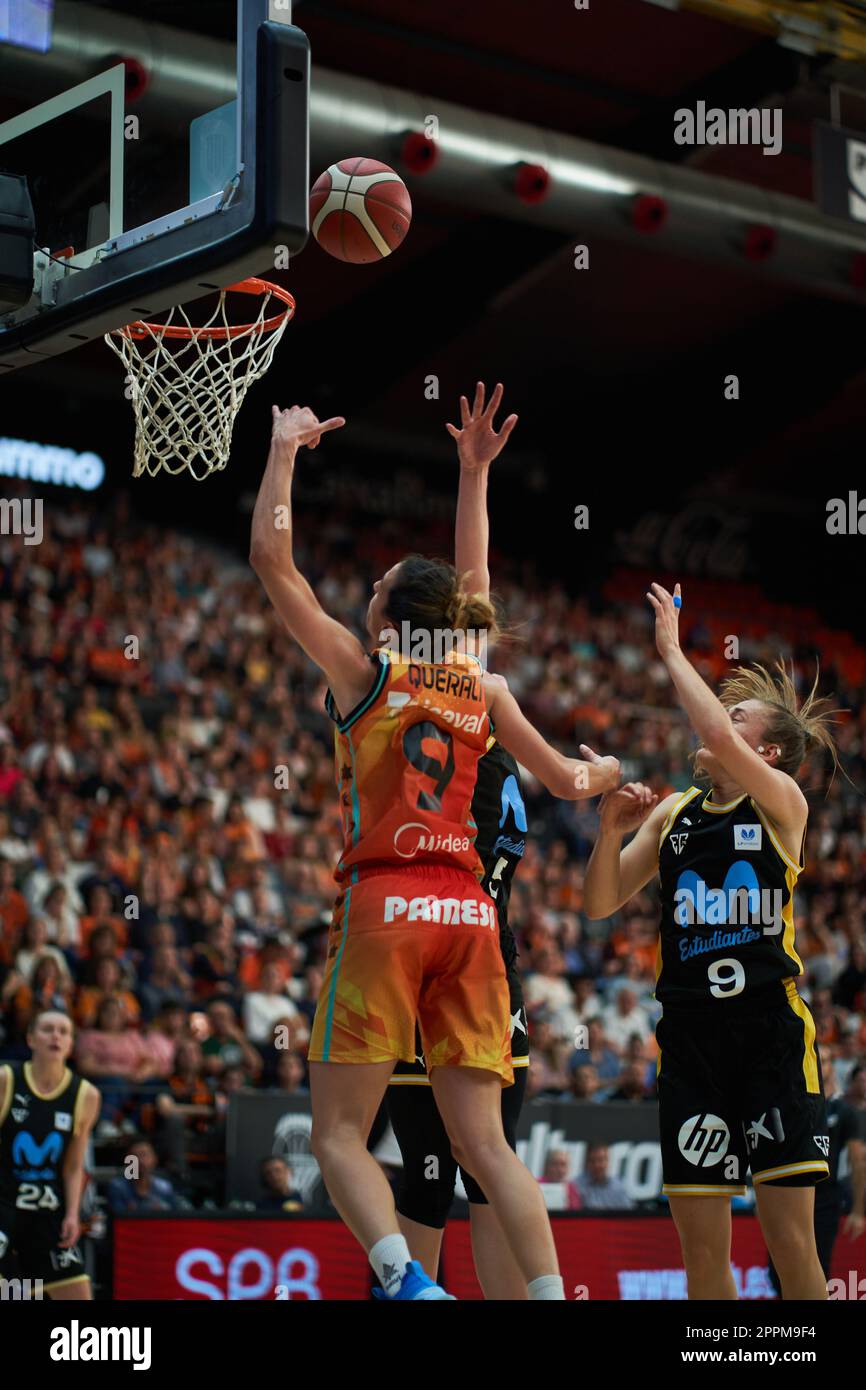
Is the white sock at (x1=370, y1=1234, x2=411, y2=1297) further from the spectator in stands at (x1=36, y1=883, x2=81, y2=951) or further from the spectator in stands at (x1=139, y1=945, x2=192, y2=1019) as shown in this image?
the spectator in stands at (x1=36, y1=883, x2=81, y2=951)

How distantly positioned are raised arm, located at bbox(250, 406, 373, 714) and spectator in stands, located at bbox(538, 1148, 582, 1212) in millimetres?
6295

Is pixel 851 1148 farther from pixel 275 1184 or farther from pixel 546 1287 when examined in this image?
pixel 546 1287

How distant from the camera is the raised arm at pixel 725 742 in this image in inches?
201

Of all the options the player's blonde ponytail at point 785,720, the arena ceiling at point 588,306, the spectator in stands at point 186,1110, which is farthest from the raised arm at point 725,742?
the arena ceiling at point 588,306

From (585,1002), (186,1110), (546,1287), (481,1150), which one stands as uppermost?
(585,1002)

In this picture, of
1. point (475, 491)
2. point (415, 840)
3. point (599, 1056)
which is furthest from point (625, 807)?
point (599, 1056)

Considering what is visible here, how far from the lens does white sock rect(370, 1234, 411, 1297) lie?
4.11m

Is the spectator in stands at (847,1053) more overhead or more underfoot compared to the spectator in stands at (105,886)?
more underfoot

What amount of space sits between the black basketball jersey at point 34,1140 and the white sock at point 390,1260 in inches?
175

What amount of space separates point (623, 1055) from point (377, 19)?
8939 mm

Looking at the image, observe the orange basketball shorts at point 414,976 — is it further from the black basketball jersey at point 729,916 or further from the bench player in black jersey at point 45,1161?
the bench player in black jersey at point 45,1161

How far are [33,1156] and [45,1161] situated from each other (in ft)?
0.21

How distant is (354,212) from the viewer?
6129 millimetres
